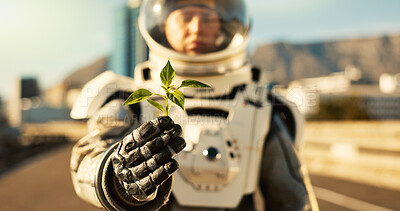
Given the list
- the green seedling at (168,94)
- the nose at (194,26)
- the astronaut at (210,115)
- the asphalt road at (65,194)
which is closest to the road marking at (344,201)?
the asphalt road at (65,194)

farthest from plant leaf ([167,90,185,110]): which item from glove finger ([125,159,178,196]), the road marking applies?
the road marking

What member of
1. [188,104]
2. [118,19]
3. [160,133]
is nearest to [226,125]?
[188,104]

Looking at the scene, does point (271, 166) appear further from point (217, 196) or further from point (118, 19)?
point (118, 19)

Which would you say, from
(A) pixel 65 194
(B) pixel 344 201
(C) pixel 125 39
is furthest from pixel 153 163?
(C) pixel 125 39

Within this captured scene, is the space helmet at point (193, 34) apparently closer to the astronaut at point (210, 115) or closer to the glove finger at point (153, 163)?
the astronaut at point (210, 115)

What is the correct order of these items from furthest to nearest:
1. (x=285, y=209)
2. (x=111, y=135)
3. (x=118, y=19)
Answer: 1. (x=118, y=19)
2. (x=285, y=209)
3. (x=111, y=135)

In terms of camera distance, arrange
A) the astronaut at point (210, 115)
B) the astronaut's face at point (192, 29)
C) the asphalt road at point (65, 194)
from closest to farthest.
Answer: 1. the astronaut at point (210, 115)
2. the astronaut's face at point (192, 29)
3. the asphalt road at point (65, 194)

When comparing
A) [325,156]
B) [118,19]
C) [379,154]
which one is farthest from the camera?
[118,19]

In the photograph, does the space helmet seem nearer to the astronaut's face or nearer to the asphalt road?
the astronaut's face
